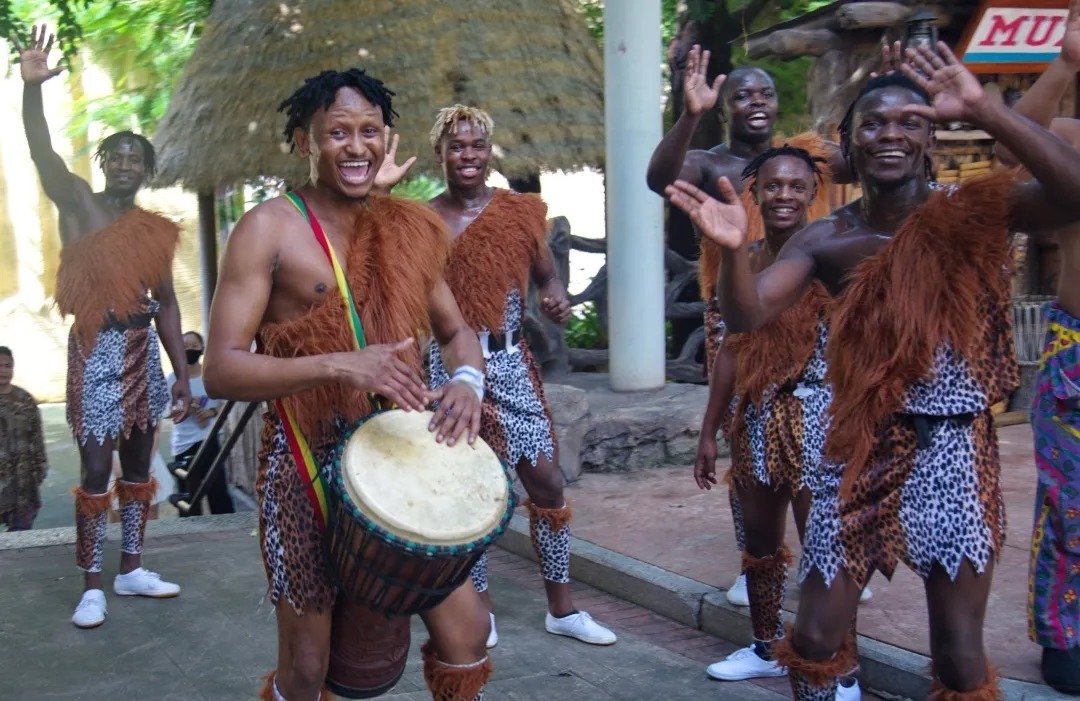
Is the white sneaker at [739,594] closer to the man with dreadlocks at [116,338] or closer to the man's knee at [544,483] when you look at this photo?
the man's knee at [544,483]

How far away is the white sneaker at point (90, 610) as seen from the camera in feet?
19.1

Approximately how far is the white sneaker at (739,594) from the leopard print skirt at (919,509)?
197cm

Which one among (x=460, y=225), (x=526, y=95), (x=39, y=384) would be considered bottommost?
(x=39, y=384)

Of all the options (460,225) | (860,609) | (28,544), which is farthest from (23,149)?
(860,609)

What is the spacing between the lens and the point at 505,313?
5328mm

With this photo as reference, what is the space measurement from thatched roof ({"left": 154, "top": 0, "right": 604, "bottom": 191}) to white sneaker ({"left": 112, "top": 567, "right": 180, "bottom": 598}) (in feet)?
14.9

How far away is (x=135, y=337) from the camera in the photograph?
6246mm

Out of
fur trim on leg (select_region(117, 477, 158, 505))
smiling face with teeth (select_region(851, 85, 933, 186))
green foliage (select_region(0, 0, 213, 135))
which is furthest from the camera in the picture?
green foliage (select_region(0, 0, 213, 135))

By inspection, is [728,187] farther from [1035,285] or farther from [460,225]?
[1035,285]

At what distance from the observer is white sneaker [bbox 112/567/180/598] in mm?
6293

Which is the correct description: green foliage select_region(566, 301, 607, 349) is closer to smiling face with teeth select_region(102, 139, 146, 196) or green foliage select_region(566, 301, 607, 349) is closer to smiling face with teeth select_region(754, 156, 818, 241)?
smiling face with teeth select_region(102, 139, 146, 196)

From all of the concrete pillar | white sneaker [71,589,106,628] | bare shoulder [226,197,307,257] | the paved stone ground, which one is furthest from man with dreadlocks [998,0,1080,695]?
the concrete pillar

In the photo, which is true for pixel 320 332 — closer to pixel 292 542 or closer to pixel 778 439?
pixel 292 542

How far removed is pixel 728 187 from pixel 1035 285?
788 cm
